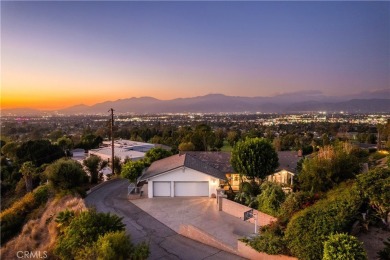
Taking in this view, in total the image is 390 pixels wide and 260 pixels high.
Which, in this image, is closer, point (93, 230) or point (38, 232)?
point (93, 230)

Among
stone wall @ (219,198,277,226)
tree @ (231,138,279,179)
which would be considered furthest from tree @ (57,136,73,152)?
stone wall @ (219,198,277,226)

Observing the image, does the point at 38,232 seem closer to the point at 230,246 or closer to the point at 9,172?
the point at 230,246

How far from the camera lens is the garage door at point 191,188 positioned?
24734mm

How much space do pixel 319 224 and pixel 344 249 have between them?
7.02 ft

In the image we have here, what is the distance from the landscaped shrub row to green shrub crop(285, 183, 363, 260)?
21691mm

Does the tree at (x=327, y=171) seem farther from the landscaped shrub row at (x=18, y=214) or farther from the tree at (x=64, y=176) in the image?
the landscaped shrub row at (x=18, y=214)

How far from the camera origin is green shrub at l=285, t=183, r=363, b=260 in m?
11.8

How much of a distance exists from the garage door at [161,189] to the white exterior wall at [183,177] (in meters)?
0.29

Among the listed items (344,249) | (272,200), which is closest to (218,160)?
(272,200)

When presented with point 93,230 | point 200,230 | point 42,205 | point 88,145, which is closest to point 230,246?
point 200,230

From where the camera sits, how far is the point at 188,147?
4984cm

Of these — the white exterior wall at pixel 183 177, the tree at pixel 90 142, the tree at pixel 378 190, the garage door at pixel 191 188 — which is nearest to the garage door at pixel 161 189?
the white exterior wall at pixel 183 177

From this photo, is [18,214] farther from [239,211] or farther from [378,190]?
[378,190]

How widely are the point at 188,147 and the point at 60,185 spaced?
1063 inches
